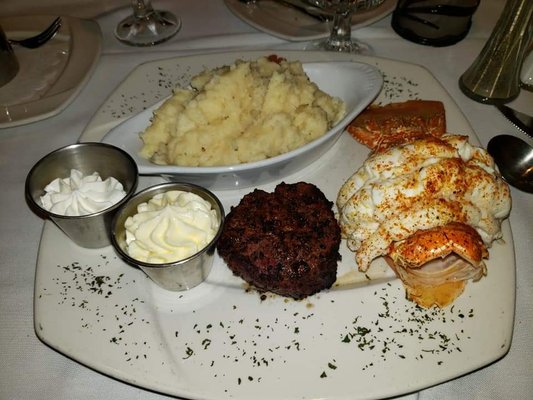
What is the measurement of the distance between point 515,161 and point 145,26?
331cm

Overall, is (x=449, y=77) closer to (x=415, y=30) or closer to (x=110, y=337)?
(x=415, y=30)

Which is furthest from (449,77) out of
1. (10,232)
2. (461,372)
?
(10,232)

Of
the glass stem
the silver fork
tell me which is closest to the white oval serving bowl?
the glass stem

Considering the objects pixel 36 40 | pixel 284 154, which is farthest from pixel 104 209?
pixel 36 40

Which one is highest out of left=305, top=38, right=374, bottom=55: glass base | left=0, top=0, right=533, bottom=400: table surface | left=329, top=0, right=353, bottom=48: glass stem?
left=329, top=0, right=353, bottom=48: glass stem

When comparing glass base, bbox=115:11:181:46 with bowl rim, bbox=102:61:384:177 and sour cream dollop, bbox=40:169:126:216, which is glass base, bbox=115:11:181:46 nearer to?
bowl rim, bbox=102:61:384:177

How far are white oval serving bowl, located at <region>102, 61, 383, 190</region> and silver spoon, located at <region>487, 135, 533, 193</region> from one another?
89 cm

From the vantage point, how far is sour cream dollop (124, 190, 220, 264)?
241cm

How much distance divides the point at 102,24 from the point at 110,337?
10.5 ft

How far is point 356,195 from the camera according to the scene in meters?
2.52

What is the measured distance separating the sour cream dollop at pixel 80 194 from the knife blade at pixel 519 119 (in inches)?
106

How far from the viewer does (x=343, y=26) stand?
3.85 meters

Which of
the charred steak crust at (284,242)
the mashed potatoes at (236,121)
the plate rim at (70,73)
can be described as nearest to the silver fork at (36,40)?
the plate rim at (70,73)

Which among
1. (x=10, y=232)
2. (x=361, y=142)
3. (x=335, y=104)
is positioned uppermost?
(x=335, y=104)
